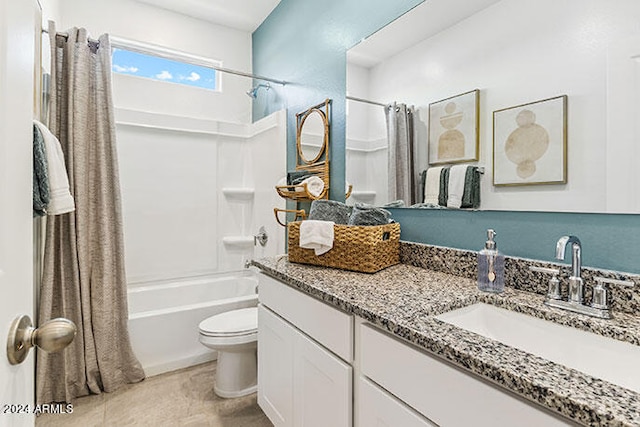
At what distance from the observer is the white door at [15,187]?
1.54 feet

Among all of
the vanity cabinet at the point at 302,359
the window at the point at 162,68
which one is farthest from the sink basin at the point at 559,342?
the window at the point at 162,68

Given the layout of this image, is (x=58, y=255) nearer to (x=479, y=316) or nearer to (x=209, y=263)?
(x=209, y=263)

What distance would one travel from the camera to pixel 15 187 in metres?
0.53

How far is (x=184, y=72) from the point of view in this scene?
306cm

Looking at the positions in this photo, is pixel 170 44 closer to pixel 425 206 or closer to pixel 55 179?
pixel 55 179

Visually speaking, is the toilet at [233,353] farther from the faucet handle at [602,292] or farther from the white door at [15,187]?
the faucet handle at [602,292]

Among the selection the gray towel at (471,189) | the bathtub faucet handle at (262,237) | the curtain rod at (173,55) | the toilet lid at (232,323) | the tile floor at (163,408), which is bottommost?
the tile floor at (163,408)

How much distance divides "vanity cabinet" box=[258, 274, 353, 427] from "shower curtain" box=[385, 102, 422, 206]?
710mm

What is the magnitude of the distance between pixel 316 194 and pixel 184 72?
196 centimetres

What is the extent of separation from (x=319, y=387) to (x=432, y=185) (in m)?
0.94

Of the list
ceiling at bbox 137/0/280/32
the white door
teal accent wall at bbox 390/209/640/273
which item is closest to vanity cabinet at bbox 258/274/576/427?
teal accent wall at bbox 390/209/640/273

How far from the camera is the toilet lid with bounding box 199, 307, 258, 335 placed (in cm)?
199

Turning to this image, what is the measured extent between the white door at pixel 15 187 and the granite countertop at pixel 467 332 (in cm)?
73

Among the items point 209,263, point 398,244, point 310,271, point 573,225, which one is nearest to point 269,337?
point 310,271
